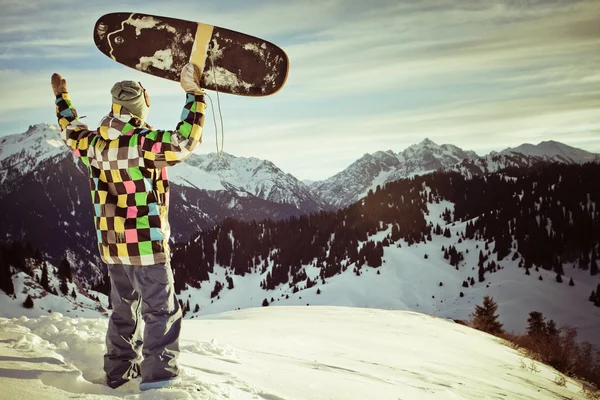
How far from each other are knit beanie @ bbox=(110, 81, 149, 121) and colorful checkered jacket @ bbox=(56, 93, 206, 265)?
6cm

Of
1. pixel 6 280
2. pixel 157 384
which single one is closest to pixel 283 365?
pixel 157 384

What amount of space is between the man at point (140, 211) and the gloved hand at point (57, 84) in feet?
3.11

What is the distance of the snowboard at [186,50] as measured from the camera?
164 inches

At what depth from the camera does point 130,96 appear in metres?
3.16

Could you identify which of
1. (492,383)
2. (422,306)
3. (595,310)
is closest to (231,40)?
(492,383)

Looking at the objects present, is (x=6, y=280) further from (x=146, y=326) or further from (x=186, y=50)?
(x=146, y=326)

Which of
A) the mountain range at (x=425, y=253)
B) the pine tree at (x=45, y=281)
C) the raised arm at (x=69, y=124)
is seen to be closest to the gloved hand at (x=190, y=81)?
the raised arm at (x=69, y=124)

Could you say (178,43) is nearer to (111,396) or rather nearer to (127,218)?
(127,218)

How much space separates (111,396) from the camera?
2605 mm

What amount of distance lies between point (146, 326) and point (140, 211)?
36.6 inches

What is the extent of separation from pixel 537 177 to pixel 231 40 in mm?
156510

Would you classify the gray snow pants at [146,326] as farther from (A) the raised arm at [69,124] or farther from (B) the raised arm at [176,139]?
(A) the raised arm at [69,124]

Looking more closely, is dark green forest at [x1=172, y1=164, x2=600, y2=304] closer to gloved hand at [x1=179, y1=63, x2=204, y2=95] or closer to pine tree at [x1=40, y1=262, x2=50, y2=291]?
pine tree at [x1=40, y1=262, x2=50, y2=291]

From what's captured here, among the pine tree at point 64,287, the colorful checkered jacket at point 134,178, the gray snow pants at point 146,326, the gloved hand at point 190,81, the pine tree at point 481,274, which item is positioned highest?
the gloved hand at point 190,81
